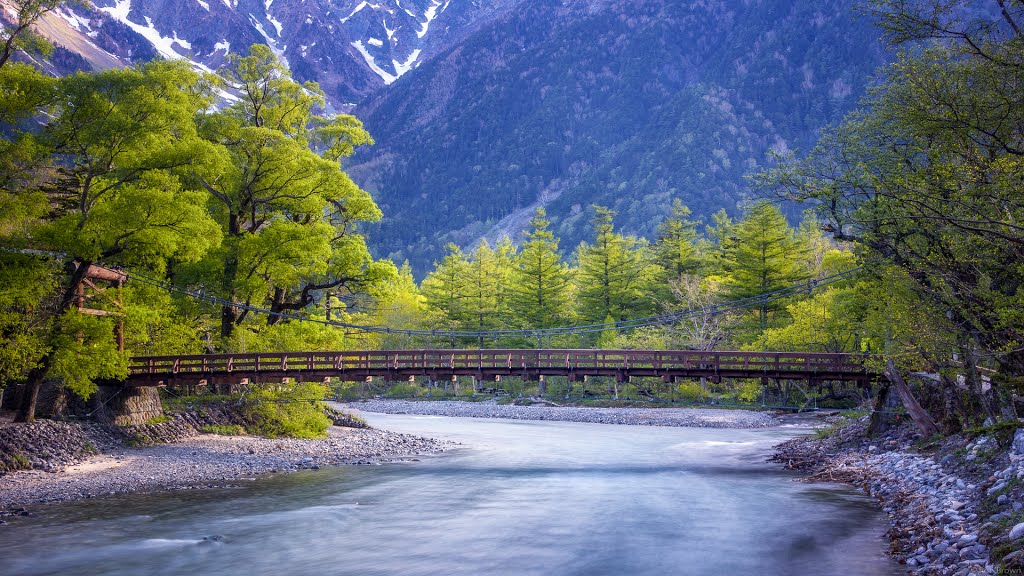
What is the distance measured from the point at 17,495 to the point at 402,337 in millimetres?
46881

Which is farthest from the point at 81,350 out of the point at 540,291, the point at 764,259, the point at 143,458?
the point at 540,291

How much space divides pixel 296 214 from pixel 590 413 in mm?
25132

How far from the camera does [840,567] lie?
1400 cm

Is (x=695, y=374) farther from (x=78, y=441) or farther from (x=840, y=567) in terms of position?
(x=78, y=441)

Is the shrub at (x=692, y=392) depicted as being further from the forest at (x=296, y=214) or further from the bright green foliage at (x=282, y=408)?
the bright green foliage at (x=282, y=408)

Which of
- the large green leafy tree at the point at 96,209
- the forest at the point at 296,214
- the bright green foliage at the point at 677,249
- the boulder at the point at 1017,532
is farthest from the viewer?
the bright green foliage at the point at 677,249

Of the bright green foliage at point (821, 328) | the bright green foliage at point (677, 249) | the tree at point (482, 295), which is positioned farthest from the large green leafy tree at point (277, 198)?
the bright green foliage at point (677, 249)

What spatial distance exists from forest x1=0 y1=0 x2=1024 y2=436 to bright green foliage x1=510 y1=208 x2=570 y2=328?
25.3 metres

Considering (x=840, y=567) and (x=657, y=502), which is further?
(x=657, y=502)

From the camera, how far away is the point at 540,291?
63469 mm

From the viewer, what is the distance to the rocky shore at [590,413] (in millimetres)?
43406

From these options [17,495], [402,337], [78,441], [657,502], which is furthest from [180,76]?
[402,337]

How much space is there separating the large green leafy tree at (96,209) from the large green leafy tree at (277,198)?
8.83ft

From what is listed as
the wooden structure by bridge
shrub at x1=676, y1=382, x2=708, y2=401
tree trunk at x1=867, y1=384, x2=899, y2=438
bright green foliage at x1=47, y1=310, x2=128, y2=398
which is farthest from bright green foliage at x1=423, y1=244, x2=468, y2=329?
bright green foliage at x1=47, y1=310, x2=128, y2=398
